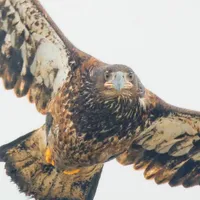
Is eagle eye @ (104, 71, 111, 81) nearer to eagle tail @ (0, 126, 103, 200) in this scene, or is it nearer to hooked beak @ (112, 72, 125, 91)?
hooked beak @ (112, 72, 125, 91)

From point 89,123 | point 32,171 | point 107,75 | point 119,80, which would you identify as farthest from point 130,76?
point 32,171

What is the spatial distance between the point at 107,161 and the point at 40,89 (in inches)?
58.4

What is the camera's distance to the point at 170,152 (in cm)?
1551

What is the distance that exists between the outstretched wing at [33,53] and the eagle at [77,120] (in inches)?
0.5

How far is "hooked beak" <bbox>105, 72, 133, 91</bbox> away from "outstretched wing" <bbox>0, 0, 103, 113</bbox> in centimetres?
90

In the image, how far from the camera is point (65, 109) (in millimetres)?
14062

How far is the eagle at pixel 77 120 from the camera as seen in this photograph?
13.8m

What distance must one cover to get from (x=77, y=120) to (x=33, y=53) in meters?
1.51

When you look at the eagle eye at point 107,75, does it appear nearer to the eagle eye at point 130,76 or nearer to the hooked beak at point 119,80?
the hooked beak at point 119,80

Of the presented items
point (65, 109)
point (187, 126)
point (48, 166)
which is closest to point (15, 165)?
point (48, 166)

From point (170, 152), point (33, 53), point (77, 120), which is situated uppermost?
point (33, 53)

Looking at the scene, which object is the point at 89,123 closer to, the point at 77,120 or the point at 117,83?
the point at 77,120

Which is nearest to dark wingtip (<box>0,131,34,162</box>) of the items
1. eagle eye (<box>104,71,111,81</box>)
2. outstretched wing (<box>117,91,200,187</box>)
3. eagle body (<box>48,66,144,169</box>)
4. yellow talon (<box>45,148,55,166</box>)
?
yellow talon (<box>45,148,55,166</box>)

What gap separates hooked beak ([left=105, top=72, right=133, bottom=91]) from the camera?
521 inches
